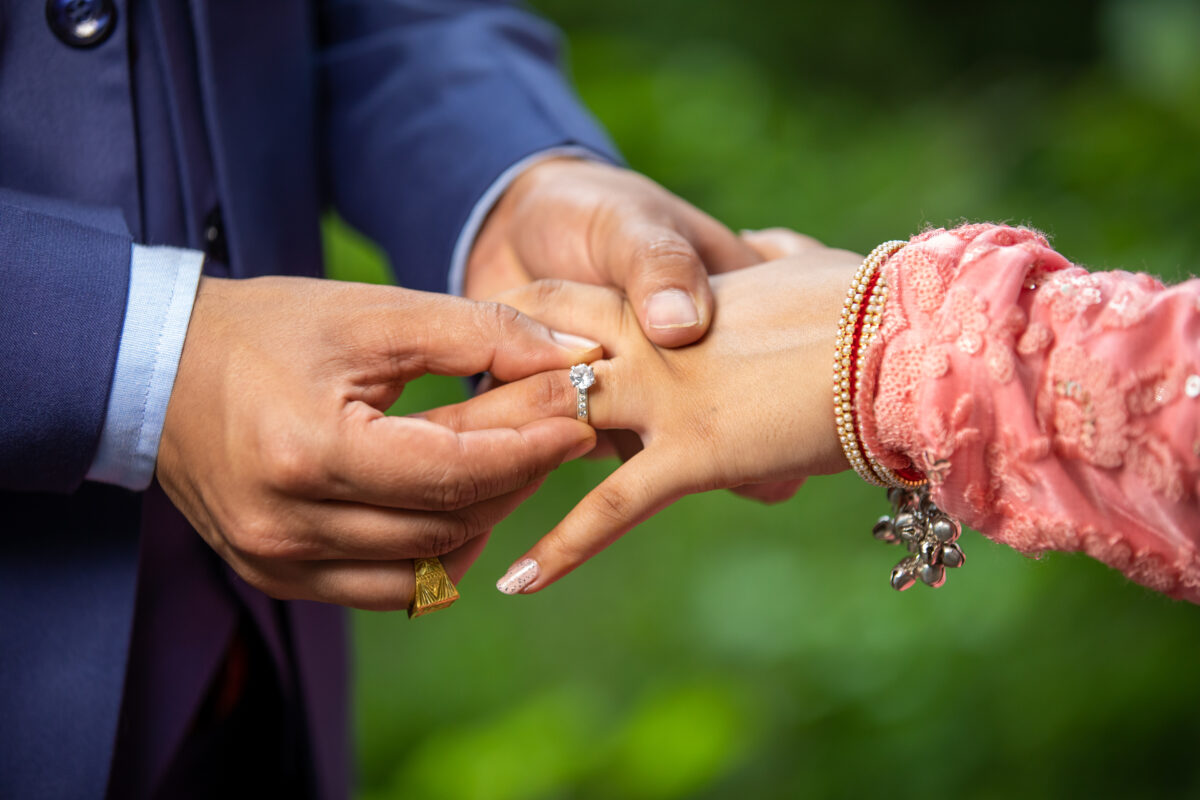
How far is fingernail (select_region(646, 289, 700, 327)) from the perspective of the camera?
3.26ft

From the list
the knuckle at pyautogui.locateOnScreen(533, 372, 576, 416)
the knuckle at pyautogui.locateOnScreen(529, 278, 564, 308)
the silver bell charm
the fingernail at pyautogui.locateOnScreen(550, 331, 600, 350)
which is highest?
the knuckle at pyautogui.locateOnScreen(529, 278, 564, 308)

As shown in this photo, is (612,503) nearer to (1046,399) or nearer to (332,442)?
(332,442)

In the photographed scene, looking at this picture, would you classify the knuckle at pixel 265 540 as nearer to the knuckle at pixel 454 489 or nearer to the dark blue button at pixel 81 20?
the knuckle at pixel 454 489

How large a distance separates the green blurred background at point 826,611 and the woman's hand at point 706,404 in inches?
50.6

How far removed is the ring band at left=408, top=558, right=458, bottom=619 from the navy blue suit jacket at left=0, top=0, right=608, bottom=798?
29 cm

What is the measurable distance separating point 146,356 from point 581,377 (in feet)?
1.34

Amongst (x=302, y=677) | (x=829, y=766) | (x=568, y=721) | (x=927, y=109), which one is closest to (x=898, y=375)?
(x=302, y=677)

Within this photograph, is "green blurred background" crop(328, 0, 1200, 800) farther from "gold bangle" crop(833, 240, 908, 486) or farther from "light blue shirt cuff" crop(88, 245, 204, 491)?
"light blue shirt cuff" crop(88, 245, 204, 491)

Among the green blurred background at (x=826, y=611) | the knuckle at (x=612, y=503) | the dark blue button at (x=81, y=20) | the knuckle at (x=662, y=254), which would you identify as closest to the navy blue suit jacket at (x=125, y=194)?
the dark blue button at (x=81, y=20)

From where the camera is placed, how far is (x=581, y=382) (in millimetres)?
993

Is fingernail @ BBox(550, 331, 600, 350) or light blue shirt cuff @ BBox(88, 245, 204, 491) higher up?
light blue shirt cuff @ BBox(88, 245, 204, 491)

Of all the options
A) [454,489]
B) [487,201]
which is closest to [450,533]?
[454,489]

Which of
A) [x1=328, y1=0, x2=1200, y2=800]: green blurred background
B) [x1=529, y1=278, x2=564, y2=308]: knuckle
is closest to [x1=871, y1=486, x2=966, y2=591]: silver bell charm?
[x1=529, y1=278, x2=564, y2=308]: knuckle

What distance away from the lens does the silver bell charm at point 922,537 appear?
947mm
